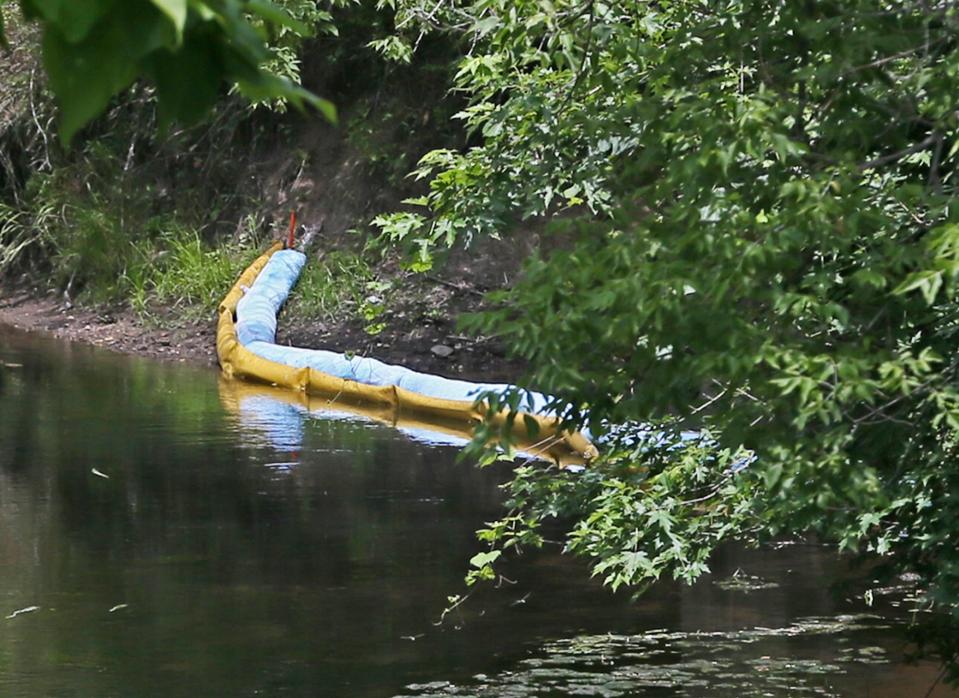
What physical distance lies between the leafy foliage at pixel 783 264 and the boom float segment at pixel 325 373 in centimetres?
626

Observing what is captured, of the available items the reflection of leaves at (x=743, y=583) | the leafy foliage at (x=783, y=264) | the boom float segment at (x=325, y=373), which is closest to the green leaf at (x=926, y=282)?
the leafy foliage at (x=783, y=264)

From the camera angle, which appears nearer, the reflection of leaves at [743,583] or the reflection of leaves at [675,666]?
the reflection of leaves at [675,666]

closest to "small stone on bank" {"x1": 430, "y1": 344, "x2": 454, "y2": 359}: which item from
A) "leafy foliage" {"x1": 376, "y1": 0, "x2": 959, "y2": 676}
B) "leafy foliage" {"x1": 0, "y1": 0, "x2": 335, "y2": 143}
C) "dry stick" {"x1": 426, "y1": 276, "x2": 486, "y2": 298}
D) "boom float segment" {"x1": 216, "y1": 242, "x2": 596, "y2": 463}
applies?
"dry stick" {"x1": 426, "y1": 276, "x2": 486, "y2": 298}

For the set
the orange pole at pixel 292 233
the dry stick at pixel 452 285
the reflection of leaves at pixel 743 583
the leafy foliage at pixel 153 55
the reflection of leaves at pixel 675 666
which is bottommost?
the reflection of leaves at pixel 675 666

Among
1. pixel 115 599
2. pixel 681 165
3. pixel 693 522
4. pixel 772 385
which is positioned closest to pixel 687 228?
pixel 681 165

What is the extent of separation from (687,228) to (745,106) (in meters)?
0.41

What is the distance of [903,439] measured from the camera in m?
4.54

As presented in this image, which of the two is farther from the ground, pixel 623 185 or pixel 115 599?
pixel 623 185

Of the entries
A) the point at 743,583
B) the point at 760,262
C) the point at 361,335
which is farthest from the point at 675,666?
the point at 361,335

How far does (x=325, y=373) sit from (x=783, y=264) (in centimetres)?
1135

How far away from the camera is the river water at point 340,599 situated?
739 centimetres

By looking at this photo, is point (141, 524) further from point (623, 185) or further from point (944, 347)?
point (944, 347)

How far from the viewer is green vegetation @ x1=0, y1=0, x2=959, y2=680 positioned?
4.03 metres

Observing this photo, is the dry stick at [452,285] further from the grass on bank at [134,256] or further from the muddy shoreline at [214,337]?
the grass on bank at [134,256]
